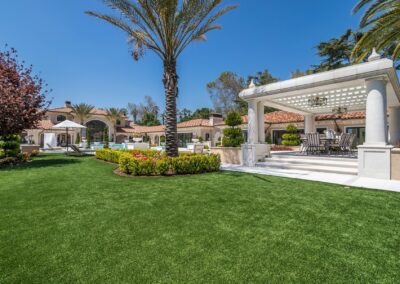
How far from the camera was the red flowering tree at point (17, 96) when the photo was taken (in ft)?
38.5

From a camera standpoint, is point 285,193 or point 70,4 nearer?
point 285,193

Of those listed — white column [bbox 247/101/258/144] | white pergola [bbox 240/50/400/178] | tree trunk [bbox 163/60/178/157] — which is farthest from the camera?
white column [bbox 247/101/258/144]

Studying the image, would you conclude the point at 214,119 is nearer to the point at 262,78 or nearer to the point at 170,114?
the point at 262,78

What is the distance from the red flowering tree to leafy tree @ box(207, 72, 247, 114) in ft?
112

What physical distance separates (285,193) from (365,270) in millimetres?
3375

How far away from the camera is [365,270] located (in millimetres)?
2623

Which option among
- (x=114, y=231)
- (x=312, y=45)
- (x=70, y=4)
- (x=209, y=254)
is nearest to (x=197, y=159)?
(x=114, y=231)

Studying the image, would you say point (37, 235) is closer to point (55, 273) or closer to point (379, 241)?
point (55, 273)

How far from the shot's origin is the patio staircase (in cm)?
922

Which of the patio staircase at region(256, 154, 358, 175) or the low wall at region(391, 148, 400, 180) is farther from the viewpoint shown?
the patio staircase at region(256, 154, 358, 175)

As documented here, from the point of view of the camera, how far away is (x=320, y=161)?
10.4 m

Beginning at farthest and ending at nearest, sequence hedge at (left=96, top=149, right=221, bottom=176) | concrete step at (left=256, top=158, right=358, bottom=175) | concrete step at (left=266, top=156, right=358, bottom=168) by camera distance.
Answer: concrete step at (left=266, top=156, right=358, bottom=168) → concrete step at (left=256, top=158, right=358, bottom=175) → hedge at (left=96, top=149, right=221, bottom=176)

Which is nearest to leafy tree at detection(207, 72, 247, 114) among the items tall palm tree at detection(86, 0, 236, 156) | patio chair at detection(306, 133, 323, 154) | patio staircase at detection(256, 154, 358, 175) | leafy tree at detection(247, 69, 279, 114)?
leafy tree at detection(247, 69, 279, 114)

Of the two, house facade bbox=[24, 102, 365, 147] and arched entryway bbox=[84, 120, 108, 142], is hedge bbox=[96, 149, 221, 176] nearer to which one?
house facade bbox=[24, 102, 365, 147]
